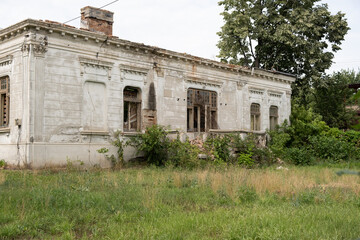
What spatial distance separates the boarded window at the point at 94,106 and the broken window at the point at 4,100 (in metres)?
3.37

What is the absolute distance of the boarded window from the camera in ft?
58.0

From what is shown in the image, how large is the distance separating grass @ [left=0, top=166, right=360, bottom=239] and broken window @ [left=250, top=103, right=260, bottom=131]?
1457 cm

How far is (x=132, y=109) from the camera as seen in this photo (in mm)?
19766

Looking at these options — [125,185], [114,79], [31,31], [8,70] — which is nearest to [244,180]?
[125,185]

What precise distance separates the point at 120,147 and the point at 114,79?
3.35 metres

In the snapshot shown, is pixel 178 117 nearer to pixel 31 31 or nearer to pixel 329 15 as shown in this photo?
pixel 31 31

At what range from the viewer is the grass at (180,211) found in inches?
252

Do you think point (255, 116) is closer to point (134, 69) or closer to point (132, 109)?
point (132, 109)

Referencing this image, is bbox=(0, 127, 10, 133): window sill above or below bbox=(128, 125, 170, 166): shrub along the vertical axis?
above

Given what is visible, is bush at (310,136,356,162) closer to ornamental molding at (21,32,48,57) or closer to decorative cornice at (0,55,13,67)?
ornamental molding at (21,32,48,57)

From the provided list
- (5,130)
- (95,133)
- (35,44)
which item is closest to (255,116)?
(95,133)

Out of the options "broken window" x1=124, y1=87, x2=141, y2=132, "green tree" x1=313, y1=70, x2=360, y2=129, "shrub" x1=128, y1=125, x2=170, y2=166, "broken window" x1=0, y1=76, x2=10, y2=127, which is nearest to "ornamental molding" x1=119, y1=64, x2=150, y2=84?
"broken window" x1=124, y1=87, x2=141, y2=132

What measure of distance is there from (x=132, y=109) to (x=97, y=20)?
4730mm

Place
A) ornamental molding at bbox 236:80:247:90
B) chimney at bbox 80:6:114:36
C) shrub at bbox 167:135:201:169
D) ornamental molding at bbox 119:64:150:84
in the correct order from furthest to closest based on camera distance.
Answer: ornamental molding at bbox 236:80:247:90, ornamental molding at bbox 119:64:150:84, chimney at bbox 80:6:114:36, shrub at bbox 167:135:201:169
